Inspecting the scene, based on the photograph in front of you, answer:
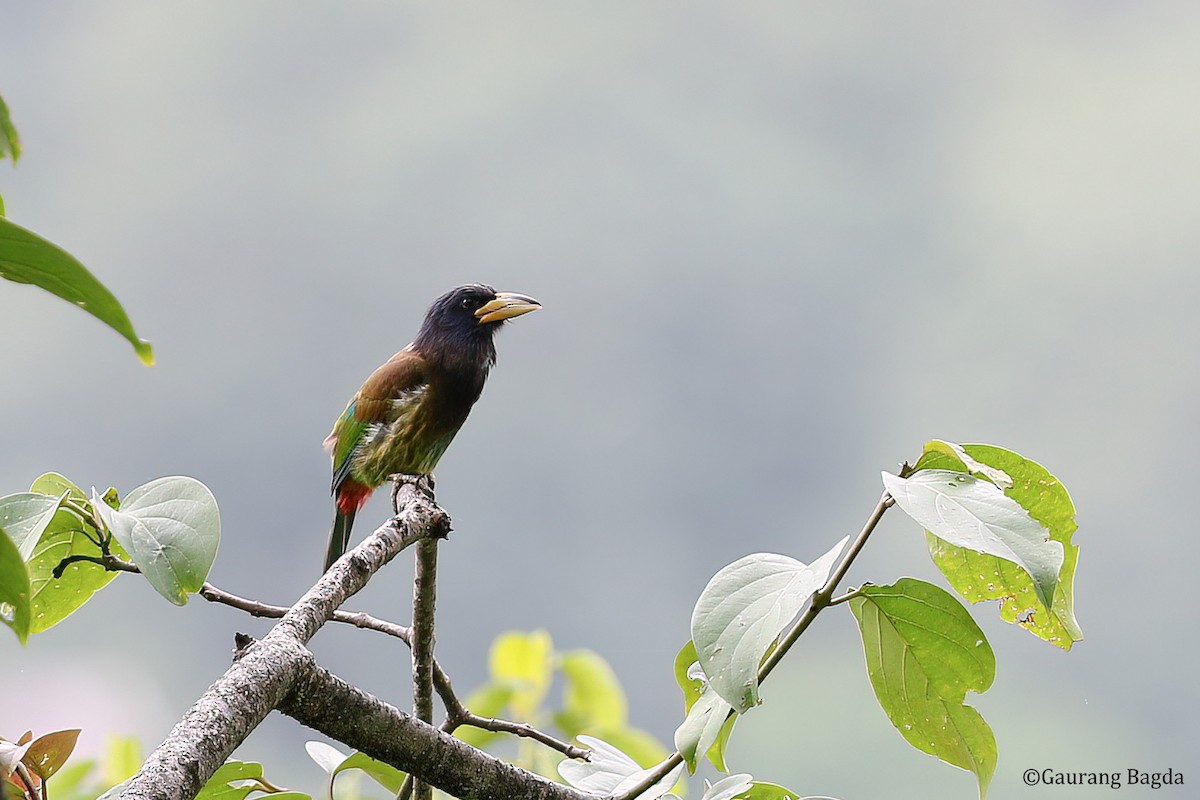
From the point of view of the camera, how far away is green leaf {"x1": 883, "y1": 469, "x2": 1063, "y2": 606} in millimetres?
629

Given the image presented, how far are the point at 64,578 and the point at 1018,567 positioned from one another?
26.7 inches

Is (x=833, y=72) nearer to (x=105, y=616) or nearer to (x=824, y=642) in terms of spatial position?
(x=824, y=642)

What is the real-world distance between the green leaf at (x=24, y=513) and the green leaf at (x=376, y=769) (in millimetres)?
269

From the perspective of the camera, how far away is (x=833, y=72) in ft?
128

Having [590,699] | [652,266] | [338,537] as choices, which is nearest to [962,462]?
[590,699]

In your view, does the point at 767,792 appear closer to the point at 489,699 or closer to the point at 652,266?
the point at 489,699

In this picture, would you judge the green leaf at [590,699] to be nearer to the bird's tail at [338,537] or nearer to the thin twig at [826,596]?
the thin twig at [826,596]

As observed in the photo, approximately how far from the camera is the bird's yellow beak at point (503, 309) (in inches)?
99.7

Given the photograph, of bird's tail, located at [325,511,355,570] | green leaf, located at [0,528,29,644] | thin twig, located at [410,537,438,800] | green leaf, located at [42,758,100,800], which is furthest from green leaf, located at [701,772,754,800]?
bird's tail, located at [325,511,355,570]

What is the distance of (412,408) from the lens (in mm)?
2340

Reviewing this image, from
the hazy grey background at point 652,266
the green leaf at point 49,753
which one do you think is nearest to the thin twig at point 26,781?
the green leaf at point 49,753

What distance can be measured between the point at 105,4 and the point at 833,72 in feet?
87.0

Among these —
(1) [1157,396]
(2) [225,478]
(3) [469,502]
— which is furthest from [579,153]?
(1) [1157,396]

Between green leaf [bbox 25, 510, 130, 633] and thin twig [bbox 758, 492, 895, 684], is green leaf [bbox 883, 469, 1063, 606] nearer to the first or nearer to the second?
thin twig [bbox 758, 492, 895, 684]
